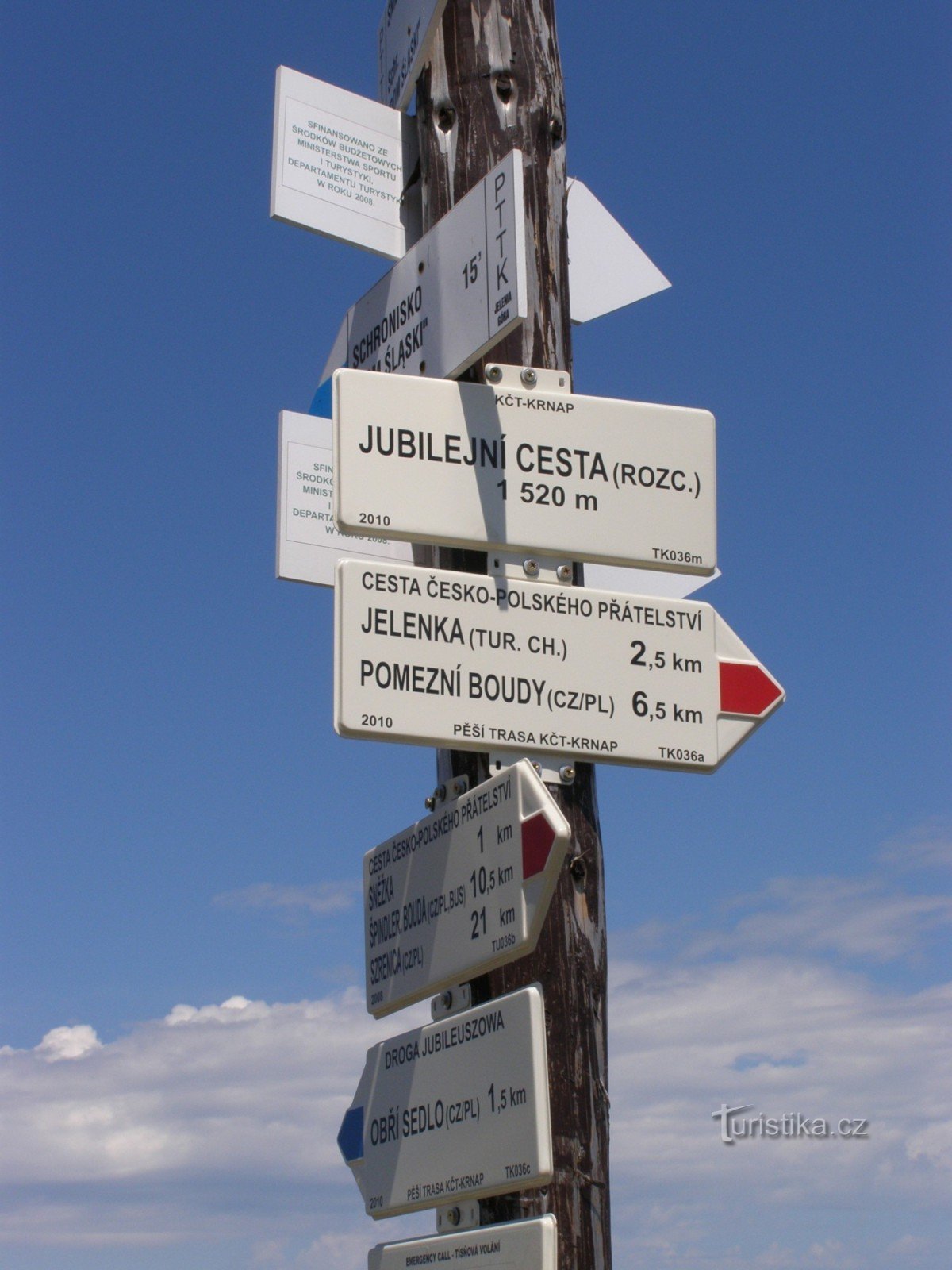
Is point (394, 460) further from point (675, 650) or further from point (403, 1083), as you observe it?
point (403, 1083)

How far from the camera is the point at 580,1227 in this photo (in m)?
3.12

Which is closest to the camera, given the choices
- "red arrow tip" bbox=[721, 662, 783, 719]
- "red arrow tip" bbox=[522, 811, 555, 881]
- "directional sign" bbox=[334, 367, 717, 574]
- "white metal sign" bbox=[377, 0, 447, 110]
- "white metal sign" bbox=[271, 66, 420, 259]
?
"red arrow tip" bbox=[522, 811, 555, 881]

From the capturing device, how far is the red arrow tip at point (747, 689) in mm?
3418

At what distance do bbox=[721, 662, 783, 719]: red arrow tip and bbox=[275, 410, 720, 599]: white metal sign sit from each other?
127 cm

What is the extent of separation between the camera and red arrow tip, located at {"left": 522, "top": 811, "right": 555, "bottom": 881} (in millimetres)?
2781

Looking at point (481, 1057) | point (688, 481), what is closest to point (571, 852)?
point (481, 1057)

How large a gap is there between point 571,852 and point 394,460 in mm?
983

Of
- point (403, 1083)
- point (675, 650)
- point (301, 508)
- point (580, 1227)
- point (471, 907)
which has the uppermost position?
point (301, 508)

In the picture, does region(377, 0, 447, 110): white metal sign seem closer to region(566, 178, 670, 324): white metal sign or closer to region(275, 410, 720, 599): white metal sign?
region(566, 178, 670, 324): white metal sign

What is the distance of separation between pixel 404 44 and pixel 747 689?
2.18 m

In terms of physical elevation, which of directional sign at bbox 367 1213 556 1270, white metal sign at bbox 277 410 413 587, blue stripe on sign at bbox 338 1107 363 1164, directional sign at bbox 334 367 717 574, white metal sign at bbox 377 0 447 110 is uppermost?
white metal sign at bbox 377 0 447 110

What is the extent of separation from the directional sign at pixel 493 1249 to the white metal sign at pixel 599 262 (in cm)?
246

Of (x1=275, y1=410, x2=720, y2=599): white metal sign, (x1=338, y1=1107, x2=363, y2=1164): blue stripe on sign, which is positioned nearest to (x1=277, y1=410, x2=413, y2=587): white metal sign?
(x1=275, y1=410, x2=720, y2=599): white metal sign

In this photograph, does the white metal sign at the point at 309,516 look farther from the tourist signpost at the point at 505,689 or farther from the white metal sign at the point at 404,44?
the white metal sign at the point at 404,44
